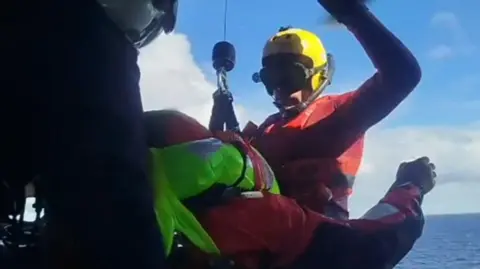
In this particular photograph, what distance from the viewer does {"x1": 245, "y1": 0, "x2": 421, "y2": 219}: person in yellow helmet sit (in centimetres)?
332

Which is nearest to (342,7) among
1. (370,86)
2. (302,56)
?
(370,86)

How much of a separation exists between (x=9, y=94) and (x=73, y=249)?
414 mm

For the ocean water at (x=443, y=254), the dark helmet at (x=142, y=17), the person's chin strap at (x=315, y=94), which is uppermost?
the person's chin strap at (x=315, y=94)

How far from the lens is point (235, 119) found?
177 inches

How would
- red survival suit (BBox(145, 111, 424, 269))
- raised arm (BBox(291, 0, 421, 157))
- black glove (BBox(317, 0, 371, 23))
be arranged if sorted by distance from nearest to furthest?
red survival suit (BBox(145, 111, 424, 269)) → black glove (BBox(317, 0, 371, 23)) → raised arm (BBox(291, 0, 421, 157))

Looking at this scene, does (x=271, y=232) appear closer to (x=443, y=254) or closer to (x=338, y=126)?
(x=338, y=126)

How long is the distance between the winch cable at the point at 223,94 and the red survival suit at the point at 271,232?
140cm

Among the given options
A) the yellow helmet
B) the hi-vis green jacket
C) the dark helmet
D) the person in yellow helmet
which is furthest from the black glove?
the yellow helmet

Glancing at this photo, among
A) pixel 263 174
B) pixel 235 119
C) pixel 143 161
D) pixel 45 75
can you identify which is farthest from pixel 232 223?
pixel 235 119

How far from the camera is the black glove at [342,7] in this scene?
3150 mm

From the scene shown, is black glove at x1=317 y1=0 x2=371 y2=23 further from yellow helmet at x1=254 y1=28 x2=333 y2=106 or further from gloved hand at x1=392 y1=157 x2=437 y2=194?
yellow helmet at x1=254 y1=28 x2=333 y2=106

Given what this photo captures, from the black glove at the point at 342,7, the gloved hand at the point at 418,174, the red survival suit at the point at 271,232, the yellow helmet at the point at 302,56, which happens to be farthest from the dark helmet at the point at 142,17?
the yellow helmet at the point at 302,56

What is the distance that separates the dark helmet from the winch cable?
1.88 meters

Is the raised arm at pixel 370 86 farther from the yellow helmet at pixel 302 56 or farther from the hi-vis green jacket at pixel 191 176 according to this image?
the hi-vis green jacket at pixel 191 176
